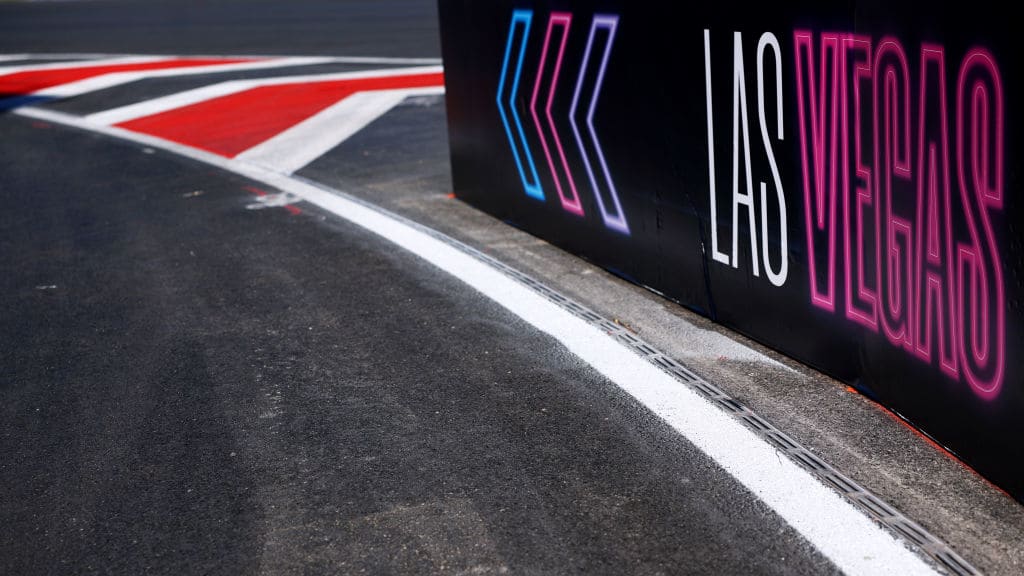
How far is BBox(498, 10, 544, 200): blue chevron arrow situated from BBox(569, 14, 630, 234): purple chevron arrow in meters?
0.78

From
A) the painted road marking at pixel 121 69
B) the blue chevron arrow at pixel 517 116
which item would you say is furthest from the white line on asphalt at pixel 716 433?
the painted road marking at pixel 121 69

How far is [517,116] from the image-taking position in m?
7.65

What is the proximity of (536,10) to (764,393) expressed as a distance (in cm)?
338

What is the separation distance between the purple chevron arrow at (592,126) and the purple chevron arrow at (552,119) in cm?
26

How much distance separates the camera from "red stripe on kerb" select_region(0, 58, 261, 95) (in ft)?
59.6

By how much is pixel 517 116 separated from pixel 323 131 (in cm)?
567

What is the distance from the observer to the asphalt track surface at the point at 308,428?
3645 millimetres

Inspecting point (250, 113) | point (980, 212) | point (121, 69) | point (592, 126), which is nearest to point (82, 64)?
point (121, 69)

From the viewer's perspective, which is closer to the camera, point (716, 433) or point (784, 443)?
Result: point (784, 443)

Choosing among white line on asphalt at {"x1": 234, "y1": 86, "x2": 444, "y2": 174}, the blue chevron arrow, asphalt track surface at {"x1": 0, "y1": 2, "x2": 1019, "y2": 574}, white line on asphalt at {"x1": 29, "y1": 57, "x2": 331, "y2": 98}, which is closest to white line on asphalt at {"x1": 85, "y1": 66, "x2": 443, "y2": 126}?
white line on asphalt at {"x1": 29, "y1": 57, "x2": 331, "y2": 98}

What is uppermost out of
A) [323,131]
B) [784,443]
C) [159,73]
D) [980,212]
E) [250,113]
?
[159,73]

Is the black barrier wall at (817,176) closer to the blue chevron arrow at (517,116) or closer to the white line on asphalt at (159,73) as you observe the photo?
the blue chevron arrow at (517,116)

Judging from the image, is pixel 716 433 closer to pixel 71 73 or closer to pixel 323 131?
pixel 323 131

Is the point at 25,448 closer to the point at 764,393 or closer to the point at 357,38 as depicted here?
the point at 764,393
